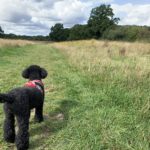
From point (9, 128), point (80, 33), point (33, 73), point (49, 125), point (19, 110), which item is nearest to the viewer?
point (19, 110)

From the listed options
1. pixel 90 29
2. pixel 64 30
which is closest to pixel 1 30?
pixel 64 30

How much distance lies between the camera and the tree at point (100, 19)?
72.4m

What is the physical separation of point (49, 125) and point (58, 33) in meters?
88.6

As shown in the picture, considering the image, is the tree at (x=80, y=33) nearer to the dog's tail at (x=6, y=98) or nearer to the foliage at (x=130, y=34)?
the foliage at (x=130, y=34)

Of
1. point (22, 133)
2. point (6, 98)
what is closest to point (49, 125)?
point (22, 133)

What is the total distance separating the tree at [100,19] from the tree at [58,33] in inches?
576

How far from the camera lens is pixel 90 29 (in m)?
72.9

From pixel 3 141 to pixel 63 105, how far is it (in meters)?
2.26

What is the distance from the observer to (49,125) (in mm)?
6016

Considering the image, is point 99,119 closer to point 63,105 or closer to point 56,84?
point 63,105

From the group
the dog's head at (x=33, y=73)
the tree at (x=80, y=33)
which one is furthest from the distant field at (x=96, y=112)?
the tree at (x=80, y=33)

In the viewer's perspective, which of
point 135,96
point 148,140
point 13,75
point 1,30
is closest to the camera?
point 148,140

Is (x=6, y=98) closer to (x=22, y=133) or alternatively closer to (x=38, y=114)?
(x=22, y=133)

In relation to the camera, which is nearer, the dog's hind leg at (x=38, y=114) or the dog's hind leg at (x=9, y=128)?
the dog's hind leg at (x=9, y=128)
